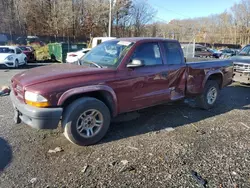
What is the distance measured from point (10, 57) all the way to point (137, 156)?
12907 millimetres

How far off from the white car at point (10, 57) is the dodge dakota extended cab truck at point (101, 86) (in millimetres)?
10984

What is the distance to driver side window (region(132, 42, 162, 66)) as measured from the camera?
13.2ft

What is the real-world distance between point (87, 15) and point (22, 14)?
1159 centimetres

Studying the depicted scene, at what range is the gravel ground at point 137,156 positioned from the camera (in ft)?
8.82

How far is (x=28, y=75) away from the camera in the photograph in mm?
3424

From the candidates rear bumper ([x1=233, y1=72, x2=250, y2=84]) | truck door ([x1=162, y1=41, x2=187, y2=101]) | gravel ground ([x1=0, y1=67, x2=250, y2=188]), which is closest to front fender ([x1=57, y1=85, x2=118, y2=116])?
gravel ground ([x1=0, y1=67, x2=250, y2=188])

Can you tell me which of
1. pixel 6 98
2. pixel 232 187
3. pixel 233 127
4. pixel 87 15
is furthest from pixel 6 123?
pixel 87 15

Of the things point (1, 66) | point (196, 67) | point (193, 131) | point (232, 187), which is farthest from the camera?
point (1, 66)

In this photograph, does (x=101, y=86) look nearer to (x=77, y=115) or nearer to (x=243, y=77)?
(x=77, y=115)

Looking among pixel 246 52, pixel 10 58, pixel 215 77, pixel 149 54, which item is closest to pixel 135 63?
pixel 149 54

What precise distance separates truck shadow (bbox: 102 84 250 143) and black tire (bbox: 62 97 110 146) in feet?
1.50

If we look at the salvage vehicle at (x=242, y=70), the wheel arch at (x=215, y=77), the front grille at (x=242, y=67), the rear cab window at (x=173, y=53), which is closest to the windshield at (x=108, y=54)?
the rear cab window at (x=173, y=53)

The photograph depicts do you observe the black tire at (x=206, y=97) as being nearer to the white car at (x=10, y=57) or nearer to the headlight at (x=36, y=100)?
the headlight at (x=36, y=100)

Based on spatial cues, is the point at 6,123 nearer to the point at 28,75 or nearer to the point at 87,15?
the point at 28,75
